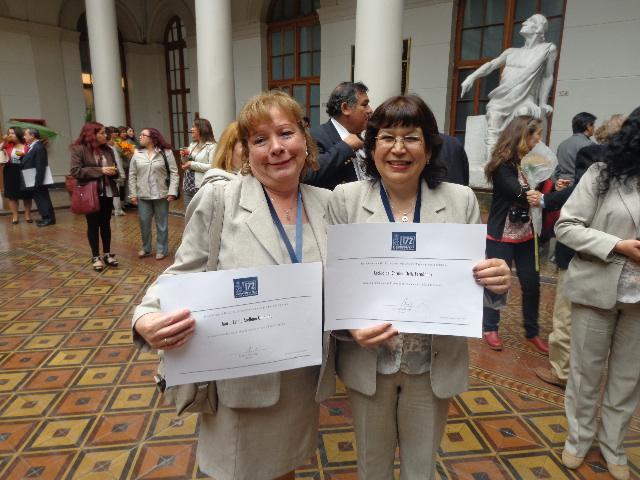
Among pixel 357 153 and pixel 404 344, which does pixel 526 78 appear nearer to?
pixel 357 153

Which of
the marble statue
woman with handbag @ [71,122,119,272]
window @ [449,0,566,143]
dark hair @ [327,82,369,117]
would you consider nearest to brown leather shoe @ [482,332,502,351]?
dark hair @ [327,82,369,117]

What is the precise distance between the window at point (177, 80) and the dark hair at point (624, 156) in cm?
1387

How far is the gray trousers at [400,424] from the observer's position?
1.36 m

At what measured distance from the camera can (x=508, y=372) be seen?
122 inches

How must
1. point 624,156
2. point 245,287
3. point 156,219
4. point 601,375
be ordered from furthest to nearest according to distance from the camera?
point 156,219 → point 601,375 → point 624,156 → point 245,287

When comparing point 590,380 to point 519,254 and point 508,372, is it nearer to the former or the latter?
point 508,372

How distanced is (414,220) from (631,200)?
46.3 inches

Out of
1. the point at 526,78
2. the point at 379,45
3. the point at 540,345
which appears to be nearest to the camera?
the point at 540,345

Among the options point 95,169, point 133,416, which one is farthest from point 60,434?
point 95,169

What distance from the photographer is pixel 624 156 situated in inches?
71.5

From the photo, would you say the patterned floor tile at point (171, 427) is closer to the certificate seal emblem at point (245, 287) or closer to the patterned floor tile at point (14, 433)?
the patterned floor tile at point (14, 433)

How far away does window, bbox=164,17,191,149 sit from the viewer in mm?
13688

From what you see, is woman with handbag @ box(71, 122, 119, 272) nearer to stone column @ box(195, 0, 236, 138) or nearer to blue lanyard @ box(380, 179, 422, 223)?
stone column @ box(195, 0, 236, 138)
